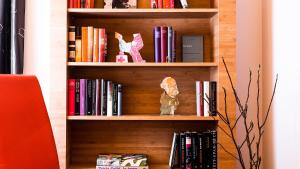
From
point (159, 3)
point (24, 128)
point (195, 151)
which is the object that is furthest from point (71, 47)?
point (195, 151)

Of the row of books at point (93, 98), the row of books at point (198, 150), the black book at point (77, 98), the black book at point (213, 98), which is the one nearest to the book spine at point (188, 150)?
the row of books at point (198, 150)

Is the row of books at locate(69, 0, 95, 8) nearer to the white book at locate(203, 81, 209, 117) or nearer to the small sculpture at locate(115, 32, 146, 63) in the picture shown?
the small sculpture at locate(115, 32, 146, 63)

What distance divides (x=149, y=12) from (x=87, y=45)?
1.54ft

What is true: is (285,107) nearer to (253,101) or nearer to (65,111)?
(253,101)

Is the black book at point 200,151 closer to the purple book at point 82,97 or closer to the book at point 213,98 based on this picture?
the book at point 213,98

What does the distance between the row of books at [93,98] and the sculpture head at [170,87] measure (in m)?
0.32

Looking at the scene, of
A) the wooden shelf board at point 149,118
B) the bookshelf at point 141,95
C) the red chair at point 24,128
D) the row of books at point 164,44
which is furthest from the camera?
the bookshelf at point 141,95

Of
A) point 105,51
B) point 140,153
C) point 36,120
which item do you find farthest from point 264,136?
point 36,120

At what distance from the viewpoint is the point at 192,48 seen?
2.94 metres

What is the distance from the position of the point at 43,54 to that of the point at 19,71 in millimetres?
215

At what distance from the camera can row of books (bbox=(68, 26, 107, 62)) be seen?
2828 millimetres

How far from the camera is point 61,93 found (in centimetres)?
277

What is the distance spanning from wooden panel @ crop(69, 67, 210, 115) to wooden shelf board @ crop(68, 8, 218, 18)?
1.24ft

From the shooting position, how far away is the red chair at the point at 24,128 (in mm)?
1930
